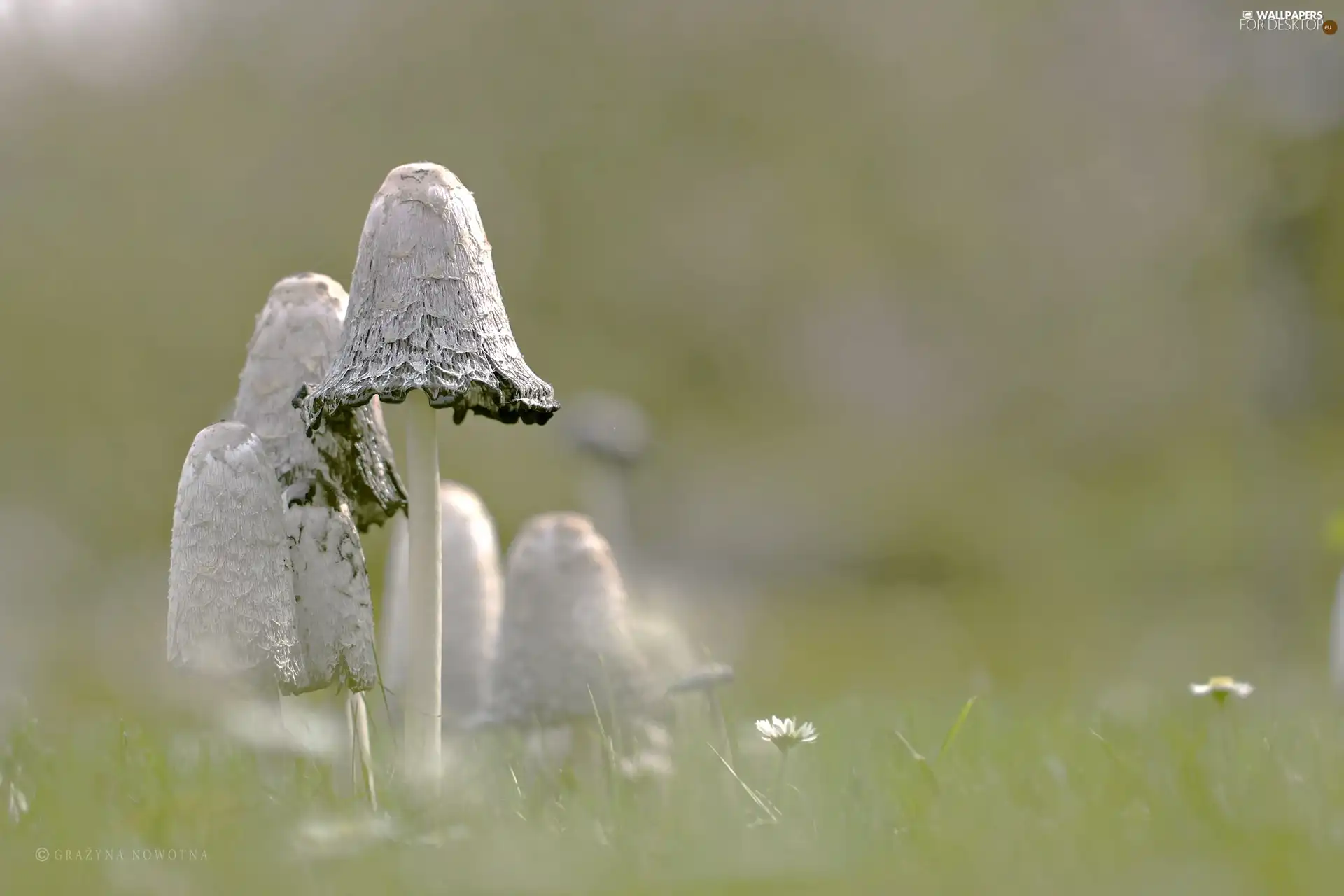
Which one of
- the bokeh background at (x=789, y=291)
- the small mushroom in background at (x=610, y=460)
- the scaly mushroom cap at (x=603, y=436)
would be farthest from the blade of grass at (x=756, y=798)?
the bokeh background at (x=789, y=291)

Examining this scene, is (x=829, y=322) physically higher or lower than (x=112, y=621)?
higher

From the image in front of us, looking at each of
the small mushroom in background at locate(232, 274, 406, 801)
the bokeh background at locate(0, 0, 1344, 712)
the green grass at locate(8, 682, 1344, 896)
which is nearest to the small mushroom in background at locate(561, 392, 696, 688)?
the small mushroom in background at locate(232, 274, 406, 801)

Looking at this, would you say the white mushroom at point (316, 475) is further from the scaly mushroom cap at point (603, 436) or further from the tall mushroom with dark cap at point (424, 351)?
the scaly mushroom cap at point (603, 436)

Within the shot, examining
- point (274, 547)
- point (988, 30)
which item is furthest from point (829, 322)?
point (274, 547)

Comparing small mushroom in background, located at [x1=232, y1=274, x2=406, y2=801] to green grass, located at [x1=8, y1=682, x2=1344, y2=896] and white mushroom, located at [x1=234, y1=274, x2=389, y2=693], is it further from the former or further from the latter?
green grass, located at [x1=8, y1=682, x2=1344, y2=896]

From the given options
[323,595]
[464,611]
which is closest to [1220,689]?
[323,595]

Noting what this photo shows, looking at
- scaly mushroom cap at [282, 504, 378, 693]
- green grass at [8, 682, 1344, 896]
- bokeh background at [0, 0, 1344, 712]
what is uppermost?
bokeh background at [0, 0, 1344, 712]

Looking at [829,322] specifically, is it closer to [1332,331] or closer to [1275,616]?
[1332,331]
